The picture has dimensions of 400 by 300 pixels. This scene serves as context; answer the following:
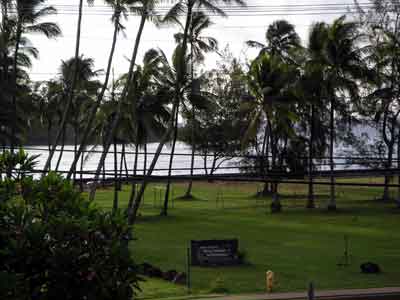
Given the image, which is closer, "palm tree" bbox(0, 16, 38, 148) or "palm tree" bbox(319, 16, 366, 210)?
"palm tree" bbox(0, 16, 38, 148)

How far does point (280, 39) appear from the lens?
52594mm

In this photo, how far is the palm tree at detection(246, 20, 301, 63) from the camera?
5166cm

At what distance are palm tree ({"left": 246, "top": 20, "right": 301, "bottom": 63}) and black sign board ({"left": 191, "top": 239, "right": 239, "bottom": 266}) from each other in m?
31.1

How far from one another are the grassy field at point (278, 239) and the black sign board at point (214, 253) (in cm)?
45

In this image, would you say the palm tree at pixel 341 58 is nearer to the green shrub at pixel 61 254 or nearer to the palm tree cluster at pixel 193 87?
the palm tree cluster at pixel 193 87

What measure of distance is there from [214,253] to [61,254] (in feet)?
44.1

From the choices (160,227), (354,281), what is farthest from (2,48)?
(354,281)

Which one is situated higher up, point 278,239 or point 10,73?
point 10,73

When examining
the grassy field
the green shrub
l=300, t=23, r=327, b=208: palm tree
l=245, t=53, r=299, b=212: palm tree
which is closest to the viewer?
the green shrub

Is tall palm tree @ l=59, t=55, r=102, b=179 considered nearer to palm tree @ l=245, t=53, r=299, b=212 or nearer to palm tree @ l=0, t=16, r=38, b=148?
palm tree @ l=0, t=16, r=38, b=148

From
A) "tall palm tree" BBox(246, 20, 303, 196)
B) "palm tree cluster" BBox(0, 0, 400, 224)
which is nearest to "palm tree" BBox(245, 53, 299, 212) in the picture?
"palm tree cluster" BBox(0, 0, 400, 224)

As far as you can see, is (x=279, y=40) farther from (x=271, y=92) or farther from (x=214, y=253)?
(x=214, y=253)

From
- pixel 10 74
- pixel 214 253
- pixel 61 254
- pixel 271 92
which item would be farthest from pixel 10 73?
pixel 61 254

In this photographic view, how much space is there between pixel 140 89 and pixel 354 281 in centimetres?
2131
